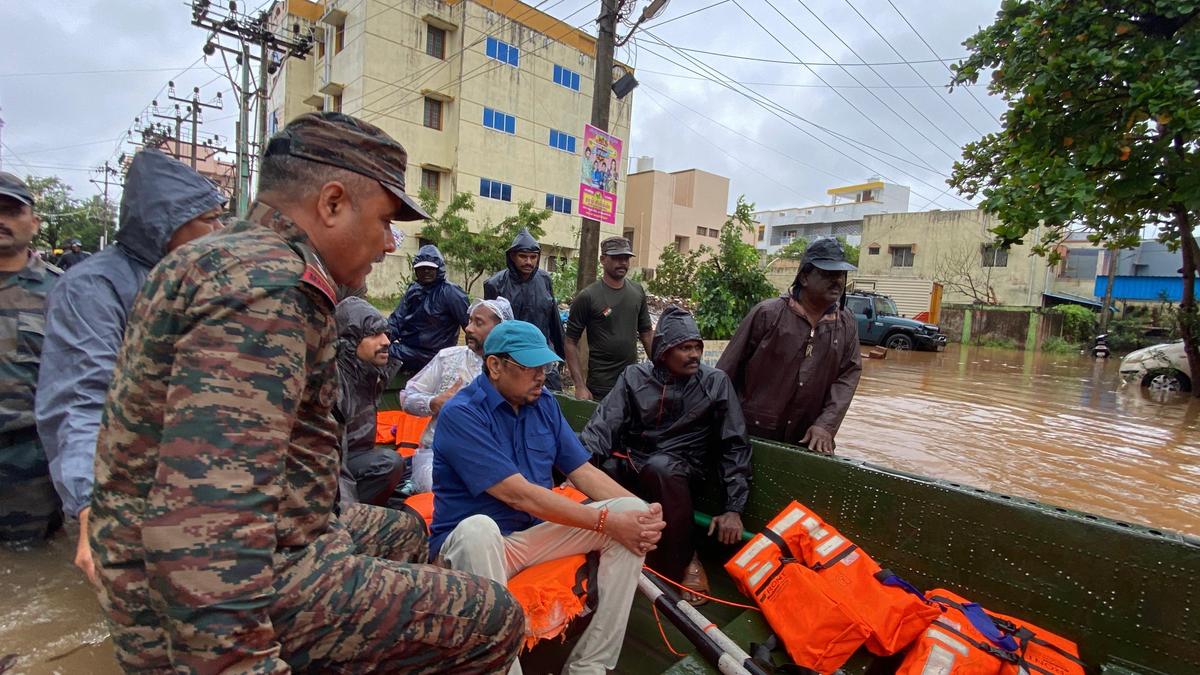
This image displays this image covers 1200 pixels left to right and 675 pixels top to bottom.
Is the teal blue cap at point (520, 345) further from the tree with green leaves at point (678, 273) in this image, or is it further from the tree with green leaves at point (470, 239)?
the tree with green leaves at point (470, 239)

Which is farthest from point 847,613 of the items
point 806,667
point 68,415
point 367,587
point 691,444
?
point 68,415

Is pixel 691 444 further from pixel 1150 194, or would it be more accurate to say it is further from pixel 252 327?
pixel 1150 194

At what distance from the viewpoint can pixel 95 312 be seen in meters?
2.09

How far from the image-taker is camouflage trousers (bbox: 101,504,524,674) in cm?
111

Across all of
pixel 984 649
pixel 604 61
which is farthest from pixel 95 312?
pixel 604 61

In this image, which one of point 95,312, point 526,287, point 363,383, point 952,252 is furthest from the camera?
point 952,252

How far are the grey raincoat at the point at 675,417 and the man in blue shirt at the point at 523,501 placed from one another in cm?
80

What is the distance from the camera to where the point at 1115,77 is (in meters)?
5.84

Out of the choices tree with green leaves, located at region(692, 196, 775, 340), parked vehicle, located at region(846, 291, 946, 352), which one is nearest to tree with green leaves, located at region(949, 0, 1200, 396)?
tree with green leaves, located at region(692, 196, 775, 340)

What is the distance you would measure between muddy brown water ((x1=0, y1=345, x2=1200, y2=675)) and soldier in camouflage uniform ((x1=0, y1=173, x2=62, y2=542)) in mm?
453

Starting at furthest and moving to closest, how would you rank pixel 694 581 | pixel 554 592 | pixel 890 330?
pixel 890 330 → pixel 694 581 → pixel 554 592

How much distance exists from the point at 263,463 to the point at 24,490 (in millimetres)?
2611

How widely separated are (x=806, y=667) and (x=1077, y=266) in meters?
36.9

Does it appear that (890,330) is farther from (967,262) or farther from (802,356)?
(802,356)
